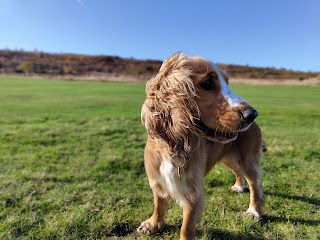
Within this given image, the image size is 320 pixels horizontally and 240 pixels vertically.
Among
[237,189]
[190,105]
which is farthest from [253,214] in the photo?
[190,105]

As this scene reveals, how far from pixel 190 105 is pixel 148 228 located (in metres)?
1.76

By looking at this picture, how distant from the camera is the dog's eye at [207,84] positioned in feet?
8.75

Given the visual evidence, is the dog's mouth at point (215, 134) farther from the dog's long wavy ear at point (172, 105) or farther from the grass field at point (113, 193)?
the grass field at point (113, 193)

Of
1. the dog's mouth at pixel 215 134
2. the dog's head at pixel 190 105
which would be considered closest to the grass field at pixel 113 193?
the dog's mouth at pixel 215 134

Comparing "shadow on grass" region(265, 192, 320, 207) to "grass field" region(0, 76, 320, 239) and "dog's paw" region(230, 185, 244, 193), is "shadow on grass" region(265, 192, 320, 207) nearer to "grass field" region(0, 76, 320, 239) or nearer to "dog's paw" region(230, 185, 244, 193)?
"grass field" region(0, 76, 320, 239)

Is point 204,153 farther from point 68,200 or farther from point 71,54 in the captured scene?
point 71,54

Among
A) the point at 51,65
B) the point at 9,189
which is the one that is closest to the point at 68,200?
the point at 9,189

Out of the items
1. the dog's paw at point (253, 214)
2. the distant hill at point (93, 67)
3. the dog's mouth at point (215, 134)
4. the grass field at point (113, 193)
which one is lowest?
the grass field at point (113, 193)

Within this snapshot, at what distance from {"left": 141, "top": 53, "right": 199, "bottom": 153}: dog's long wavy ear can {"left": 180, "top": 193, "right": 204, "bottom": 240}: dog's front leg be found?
77 centimetres

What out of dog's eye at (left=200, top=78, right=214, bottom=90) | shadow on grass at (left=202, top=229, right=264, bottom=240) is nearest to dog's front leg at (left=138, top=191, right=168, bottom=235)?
shadow on grass at (left=202, top=229, right=264, bottom=240)

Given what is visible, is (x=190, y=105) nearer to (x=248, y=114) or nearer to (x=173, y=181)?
(x=248, y=114)

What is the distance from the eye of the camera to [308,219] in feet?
12.6

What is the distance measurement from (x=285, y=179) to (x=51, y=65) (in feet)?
290

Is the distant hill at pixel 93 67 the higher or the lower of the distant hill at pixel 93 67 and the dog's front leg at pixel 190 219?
the higher
